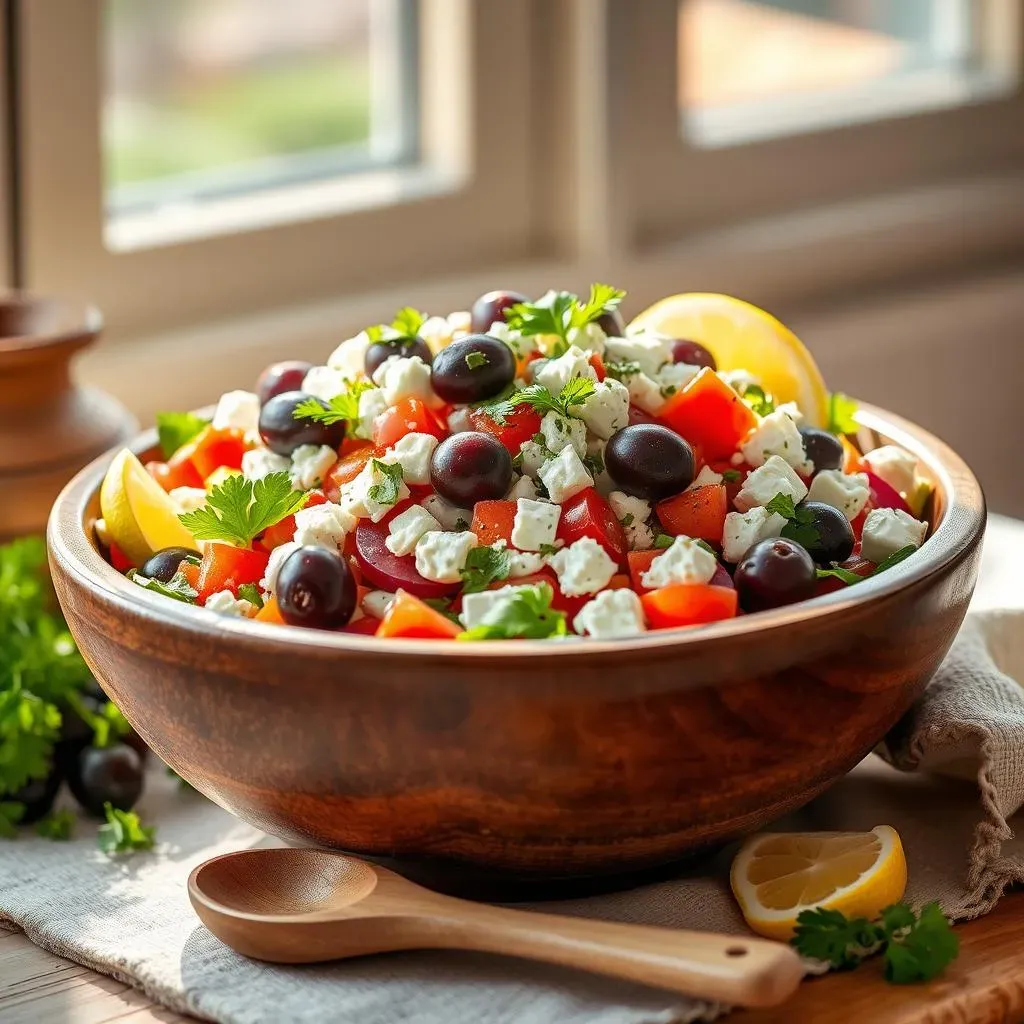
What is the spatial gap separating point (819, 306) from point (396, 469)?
5.65ft

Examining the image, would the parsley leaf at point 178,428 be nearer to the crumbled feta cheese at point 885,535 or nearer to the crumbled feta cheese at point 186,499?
the crumbled feta cheese at point 186,499

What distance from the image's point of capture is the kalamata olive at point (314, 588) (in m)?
1.10

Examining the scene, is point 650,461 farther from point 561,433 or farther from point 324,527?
point 324,527

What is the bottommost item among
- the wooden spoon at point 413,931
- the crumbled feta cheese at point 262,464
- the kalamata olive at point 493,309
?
the wooden spoon at point 413,931

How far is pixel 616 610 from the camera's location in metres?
1.07

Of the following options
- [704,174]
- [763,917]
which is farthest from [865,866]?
[704,174]

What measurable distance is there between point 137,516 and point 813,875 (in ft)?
1.82

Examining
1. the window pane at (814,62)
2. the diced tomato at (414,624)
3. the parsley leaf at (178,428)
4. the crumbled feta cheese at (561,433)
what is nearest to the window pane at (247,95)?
the window pane at (814,62)

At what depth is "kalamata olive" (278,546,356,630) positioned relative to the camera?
3.59 feet

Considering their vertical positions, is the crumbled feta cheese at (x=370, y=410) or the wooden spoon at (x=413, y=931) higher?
the crumbled feta cheese at (x=370, y=410)

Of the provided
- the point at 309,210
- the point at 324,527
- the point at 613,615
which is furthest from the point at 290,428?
the point at 309,210

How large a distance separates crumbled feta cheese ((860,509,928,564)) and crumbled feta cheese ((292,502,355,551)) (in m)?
0.37

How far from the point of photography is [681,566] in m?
1.11

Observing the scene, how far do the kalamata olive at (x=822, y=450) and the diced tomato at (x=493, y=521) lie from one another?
0.27 metres
